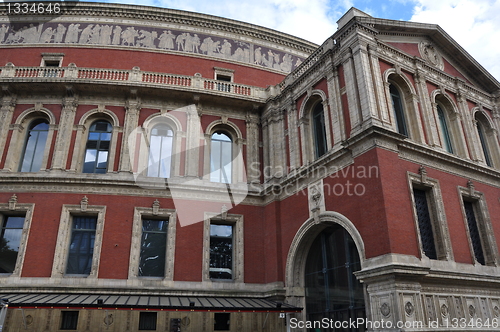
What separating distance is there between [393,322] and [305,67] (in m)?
12.3

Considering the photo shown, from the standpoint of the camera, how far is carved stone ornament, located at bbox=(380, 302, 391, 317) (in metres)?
11.8

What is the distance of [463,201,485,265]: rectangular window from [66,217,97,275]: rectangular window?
1572cm

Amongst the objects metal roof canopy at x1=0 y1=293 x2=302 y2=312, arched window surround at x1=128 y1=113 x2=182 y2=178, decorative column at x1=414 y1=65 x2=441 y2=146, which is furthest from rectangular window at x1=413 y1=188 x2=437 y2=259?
arched window surround at x1=128 y1=113 x2=182 y2=178

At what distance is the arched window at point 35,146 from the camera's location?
1826 cm

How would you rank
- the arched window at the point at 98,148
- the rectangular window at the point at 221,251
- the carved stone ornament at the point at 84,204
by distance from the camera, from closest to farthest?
the carved stone ornament at the point at 84,204
the rectangular window at the point at 221,251
the arched window at the point at 98,148

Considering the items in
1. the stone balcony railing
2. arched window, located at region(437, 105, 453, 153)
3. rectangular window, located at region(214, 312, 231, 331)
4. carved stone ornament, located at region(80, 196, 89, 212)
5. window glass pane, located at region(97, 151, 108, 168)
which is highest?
the stone balcony railing

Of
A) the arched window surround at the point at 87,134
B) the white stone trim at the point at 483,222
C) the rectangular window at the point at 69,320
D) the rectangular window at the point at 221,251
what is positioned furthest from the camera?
the arched window surround at the point at 87,134

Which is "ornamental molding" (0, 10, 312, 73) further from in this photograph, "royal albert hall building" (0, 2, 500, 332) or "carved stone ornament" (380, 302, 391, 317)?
"carved stone ornament" (380, 302, 391, 317)

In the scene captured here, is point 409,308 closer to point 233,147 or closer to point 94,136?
point 233,147

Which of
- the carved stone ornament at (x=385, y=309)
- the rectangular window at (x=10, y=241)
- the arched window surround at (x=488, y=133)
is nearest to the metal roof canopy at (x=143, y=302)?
the rectangular window at (x=10, y=241)

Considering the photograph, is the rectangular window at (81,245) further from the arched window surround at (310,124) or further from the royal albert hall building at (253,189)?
the arched window surround at (310,124)

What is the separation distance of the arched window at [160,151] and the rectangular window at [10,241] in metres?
5.93

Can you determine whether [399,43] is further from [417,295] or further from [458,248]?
[417,295]

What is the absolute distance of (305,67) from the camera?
19.4 metres
